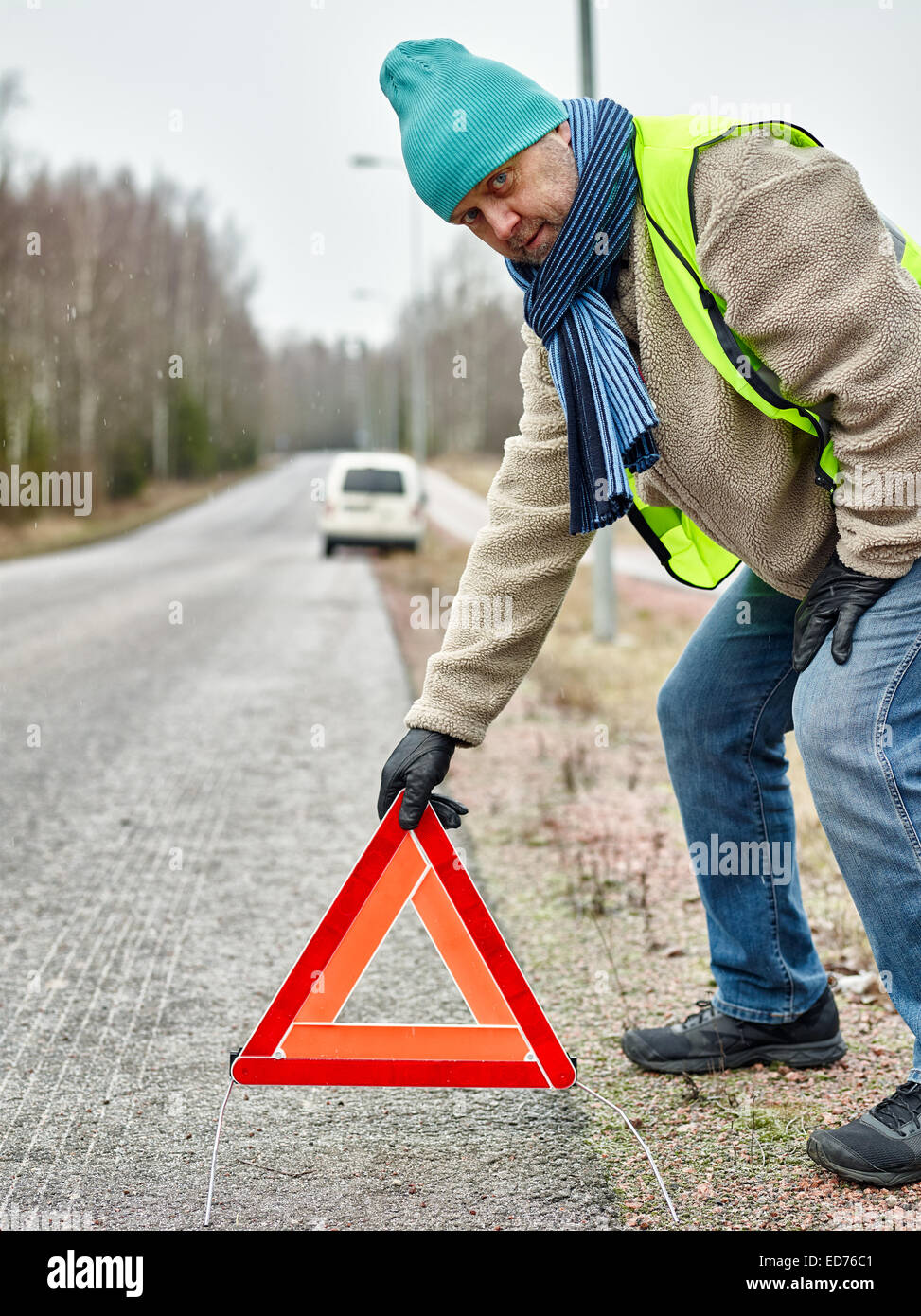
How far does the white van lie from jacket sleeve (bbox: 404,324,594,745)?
18541mm

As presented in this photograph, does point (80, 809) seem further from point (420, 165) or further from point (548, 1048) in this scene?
point (420, 165)

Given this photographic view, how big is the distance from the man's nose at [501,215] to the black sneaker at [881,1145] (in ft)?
5.39

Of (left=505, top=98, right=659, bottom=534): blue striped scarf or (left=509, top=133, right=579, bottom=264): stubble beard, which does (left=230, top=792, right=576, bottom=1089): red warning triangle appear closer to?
(left=505, top=98, right=659, bottom=534): blue striped scarf

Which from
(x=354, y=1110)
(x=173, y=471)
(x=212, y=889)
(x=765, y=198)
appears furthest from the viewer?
(x=173, y=471)

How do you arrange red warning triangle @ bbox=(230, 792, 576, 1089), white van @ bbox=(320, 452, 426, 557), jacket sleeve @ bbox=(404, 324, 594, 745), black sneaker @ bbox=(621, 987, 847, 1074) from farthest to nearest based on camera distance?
white van @ bbox=(320, 452, 426, 557), black sneaker @ bbox=(621, 987, 847, 1074), jacket sleeve @ bbox=(404, 324, 594, 745), red warning triangle @ bbox=(230, 792, 576, 1089)

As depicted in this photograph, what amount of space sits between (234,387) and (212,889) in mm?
62374

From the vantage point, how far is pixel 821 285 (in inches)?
77.9

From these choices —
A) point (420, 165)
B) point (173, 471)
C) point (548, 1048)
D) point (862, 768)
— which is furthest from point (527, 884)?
point (173, 471)

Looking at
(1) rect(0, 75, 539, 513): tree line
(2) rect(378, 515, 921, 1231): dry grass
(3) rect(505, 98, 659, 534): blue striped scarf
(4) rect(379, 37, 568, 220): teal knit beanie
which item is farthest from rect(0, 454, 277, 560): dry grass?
(3) rect(505, 98, 659, 534): blue striped scarf

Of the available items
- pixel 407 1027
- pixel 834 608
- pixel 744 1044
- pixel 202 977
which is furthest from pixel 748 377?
pixel 202 977

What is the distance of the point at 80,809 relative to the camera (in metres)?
5.25

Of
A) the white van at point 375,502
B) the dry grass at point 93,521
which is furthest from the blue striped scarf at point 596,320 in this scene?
the dry grass at point 93,521

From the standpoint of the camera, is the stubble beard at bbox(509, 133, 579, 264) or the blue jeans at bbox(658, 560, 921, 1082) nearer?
the stubble beard at bbox(509, 133, 579, 264)

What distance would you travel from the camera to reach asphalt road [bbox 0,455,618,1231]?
89.7 inches
